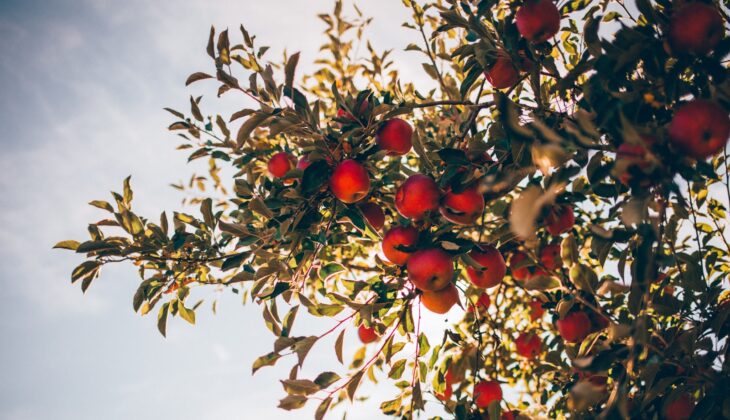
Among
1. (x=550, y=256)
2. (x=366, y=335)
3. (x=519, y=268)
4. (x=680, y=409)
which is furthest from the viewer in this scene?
(x=366, y=335)

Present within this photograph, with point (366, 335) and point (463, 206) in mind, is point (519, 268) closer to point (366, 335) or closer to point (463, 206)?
point (463, 206)

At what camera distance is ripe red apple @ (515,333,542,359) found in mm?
3480

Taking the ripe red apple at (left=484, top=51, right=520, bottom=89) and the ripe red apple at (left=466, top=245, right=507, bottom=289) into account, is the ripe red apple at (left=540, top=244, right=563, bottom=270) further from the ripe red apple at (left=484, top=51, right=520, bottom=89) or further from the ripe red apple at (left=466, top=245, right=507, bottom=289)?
the ripe red apple at (left=484, top=51, right=520, bottom=89)

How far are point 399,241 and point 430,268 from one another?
23 cm

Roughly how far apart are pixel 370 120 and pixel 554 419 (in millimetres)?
2446

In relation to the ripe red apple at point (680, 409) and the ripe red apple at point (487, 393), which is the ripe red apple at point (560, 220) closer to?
the ripe red apple at point (680, 409)

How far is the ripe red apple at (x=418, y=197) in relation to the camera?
192 centimetres

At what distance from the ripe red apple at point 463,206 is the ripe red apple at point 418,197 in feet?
0.19

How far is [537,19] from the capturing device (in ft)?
6.31

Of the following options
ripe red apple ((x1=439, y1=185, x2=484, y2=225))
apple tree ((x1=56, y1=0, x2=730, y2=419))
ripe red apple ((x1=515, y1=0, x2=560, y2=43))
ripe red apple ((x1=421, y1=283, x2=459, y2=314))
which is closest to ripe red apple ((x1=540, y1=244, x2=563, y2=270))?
apple tree ((x1=56, y1=0, x2=730, y2=419))

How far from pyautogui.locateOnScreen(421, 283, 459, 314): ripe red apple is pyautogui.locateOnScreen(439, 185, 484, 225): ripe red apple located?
0.36 m

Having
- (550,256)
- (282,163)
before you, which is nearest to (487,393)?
(550,256)

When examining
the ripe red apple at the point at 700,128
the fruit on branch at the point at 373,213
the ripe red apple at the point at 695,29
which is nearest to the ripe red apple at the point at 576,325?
the fruit on branch at the point at 373,213

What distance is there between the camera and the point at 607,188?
1881mm
